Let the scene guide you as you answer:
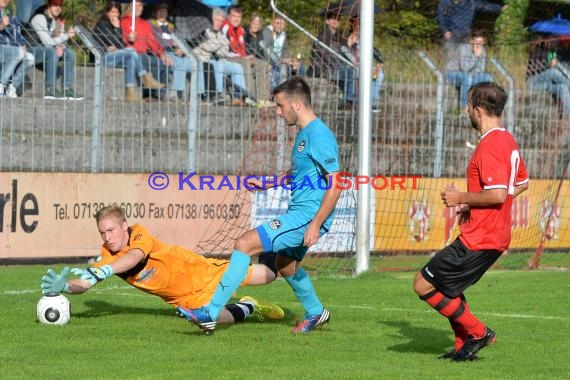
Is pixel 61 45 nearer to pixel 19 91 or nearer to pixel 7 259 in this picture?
pixel 19 91

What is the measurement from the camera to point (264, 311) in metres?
10.0

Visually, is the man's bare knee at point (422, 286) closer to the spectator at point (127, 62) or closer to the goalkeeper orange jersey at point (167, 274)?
the goalkeeper orange jersey at point (167, 274)

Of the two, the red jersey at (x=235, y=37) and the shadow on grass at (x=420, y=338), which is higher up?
the red jersey at (x=235, y=37)

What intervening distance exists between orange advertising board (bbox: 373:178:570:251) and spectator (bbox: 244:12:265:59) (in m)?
3.42

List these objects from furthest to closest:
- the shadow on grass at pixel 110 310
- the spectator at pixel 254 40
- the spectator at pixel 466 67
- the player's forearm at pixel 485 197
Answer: the spectator at pixel 254 40 → the spectator at pixel 466 67 → the shadow on grass at pixel 110 310 → the player's forearm at pixel 485 197

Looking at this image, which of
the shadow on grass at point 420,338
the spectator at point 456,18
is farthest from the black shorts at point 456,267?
the spectator at point 456,18

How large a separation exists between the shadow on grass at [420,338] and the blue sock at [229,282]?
4.37 ft

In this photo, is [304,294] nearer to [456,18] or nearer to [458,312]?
[458,312]

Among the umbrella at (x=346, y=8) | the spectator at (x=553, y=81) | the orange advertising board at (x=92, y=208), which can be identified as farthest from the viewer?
the spectator at (x=553, y=81)

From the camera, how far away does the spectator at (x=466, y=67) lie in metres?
18.5

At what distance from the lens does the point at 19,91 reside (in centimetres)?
1606

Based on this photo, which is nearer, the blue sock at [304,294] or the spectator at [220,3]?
the blue sock at [304,294]

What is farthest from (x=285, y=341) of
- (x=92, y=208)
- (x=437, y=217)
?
(x=437, y=217)

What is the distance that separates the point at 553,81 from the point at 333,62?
5.72 m
